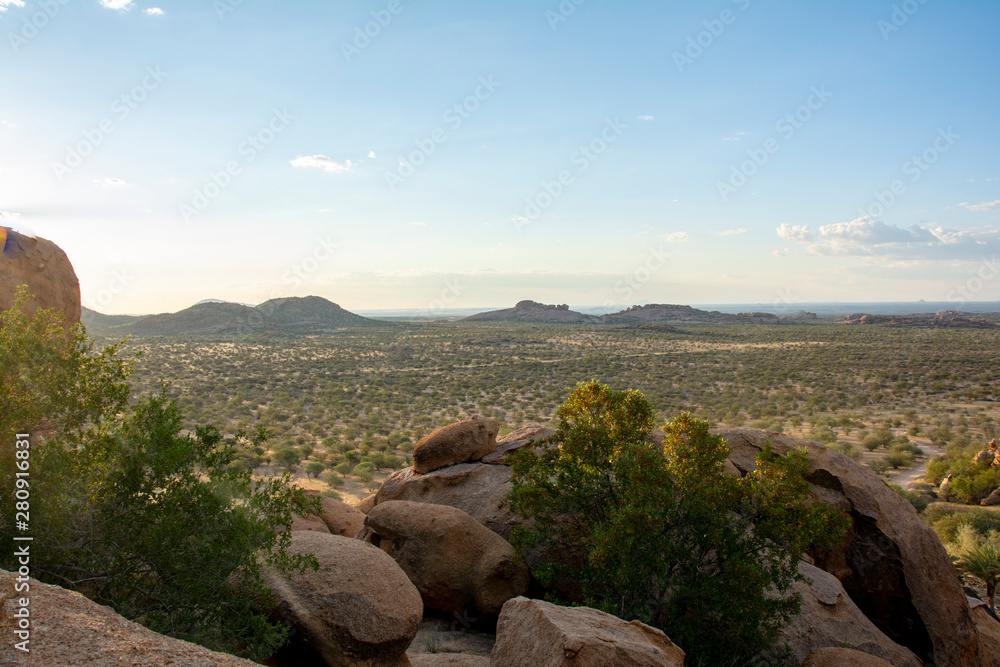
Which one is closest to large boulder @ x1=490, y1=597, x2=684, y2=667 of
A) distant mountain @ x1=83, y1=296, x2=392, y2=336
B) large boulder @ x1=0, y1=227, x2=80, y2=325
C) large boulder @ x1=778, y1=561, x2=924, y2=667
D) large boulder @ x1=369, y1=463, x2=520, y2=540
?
large boulder @ x1=778, y1=561, x2=924, y2=667

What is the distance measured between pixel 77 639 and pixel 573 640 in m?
4.07

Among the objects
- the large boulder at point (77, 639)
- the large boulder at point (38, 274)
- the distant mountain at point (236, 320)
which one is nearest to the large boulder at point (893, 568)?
the large boulder at point (77, 639)

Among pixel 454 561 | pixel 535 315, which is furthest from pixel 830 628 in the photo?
pixel 535 315

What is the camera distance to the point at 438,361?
55.3m

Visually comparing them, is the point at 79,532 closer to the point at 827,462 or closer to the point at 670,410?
the point at 827,462

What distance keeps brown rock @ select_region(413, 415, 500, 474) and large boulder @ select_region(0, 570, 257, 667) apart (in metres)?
8.31

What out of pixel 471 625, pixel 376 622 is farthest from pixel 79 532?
pixel 471 625

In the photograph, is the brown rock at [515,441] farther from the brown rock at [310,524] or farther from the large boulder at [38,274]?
the large boulder at [38,274]

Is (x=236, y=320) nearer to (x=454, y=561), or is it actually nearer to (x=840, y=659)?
(x=454, y=561)

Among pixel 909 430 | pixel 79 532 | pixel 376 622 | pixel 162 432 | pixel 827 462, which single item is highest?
pixel 162 432

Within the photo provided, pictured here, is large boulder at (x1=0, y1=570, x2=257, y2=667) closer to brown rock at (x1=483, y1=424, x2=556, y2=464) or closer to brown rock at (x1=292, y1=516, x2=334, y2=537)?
brown rock at (x1=292, y1=516, x2=334, y2=537)

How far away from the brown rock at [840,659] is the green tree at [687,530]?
2.11 feet

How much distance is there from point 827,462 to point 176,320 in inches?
4002

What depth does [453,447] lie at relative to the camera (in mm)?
12547
